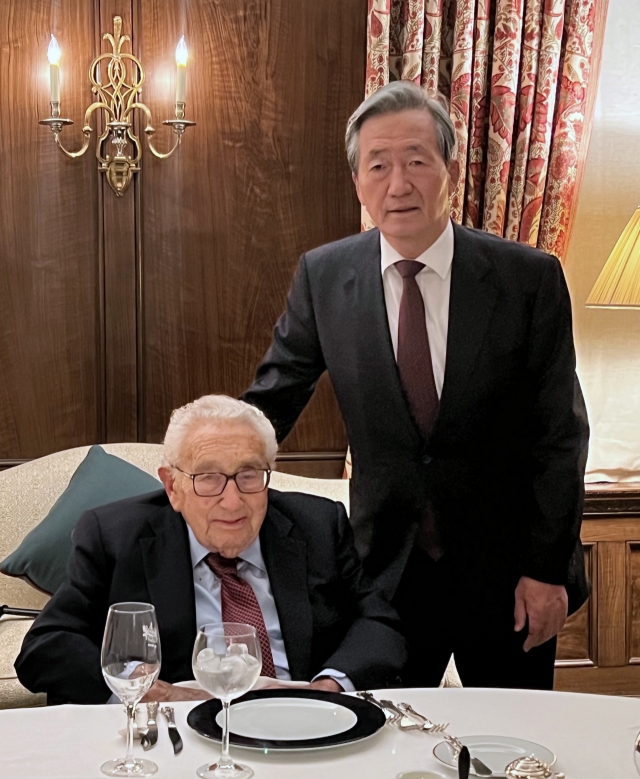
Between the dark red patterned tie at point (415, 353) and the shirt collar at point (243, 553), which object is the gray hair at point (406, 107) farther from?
the shirt collar at point (243, 553)

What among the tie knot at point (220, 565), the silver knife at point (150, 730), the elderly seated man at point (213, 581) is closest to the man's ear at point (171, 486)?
the elderly seated man at point (213, 581)

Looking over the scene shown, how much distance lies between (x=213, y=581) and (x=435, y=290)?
756 mm

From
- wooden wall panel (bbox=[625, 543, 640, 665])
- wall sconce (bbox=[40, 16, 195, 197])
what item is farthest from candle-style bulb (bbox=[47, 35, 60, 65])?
wooden wall panel (bbox=[625, 543, 640, 665])

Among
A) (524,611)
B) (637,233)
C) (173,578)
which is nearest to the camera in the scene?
(173,578)

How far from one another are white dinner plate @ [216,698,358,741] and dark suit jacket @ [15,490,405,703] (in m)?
0.41

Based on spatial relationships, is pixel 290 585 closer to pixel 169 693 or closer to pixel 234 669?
pixel 169 693

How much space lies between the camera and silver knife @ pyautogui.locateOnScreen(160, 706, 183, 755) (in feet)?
4.32

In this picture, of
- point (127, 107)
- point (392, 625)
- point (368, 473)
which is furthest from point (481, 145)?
point (392, 625)

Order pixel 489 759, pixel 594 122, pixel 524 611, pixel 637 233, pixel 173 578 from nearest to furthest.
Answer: pixel 489 759 → pixel 173 578 → pixel 524 611 → pixel 637 233 → pixel 594 122

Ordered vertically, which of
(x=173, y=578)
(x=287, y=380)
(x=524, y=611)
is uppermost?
(x=287, y=380)

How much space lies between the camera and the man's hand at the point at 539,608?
219cm

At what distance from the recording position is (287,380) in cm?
234

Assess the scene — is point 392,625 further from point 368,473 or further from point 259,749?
point 259,749

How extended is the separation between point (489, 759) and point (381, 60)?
2679mm
